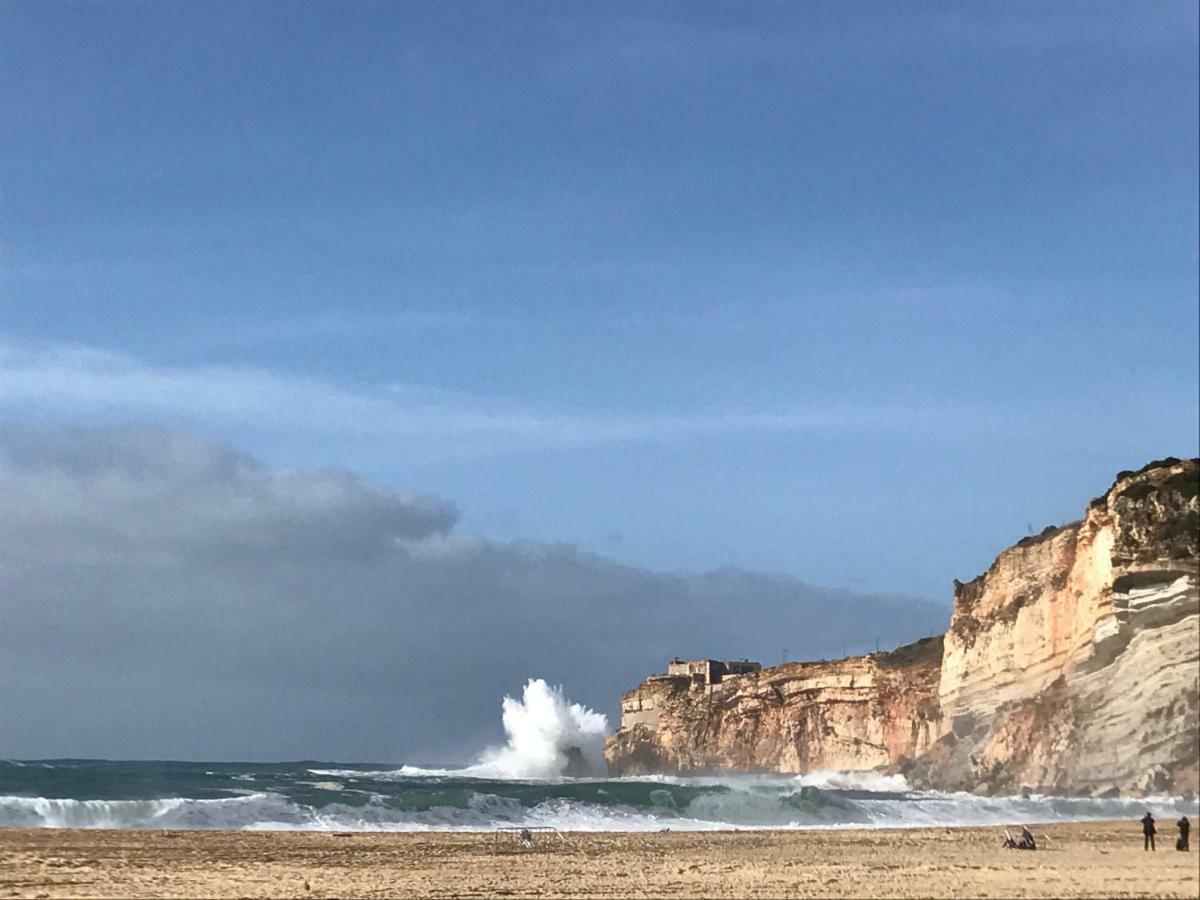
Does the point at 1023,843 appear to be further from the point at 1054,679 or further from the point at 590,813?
the point at 1054,679

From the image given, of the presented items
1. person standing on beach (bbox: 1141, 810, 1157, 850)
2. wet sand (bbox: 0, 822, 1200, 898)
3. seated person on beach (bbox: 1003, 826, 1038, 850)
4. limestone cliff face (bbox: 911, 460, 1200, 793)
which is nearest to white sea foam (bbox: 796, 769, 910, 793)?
limestone cliff face (bbox: 911, 460, 1200, 793)

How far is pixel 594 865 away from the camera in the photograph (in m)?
25.6

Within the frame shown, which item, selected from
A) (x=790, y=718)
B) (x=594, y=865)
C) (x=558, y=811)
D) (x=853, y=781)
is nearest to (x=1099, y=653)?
(x=558, y=811)

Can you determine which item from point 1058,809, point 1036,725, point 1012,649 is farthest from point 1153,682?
point 1012,649

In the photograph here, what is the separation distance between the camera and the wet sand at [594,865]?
20828mm

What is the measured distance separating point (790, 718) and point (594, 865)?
2617 inches

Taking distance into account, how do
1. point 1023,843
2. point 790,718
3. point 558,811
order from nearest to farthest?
point 1023,843, point 558,811, point 790,718

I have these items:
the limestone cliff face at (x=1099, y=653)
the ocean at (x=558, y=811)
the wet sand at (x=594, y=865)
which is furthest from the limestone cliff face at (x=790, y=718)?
the wet sand at (x=594, y=865)

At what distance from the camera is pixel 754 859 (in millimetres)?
26406

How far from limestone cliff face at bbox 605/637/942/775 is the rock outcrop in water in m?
0.15

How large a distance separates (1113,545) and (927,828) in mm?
15895

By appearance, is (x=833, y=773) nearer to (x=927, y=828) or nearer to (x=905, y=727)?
(x=905, y=727)

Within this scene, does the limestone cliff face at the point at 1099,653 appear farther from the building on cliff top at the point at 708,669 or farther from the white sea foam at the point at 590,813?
the building on cliff top at the point at 708,669

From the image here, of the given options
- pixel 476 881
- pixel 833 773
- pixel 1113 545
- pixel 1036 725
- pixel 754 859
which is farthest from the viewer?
pixel 833 773
